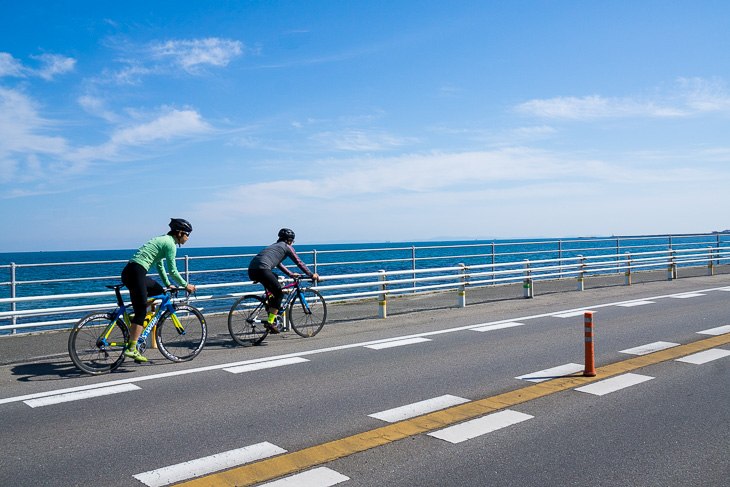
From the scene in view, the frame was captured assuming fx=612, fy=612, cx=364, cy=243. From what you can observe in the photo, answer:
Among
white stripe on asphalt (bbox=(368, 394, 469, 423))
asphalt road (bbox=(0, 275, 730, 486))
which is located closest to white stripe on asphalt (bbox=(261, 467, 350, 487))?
asphalt road (bbox=(0, 275, 730, 486))

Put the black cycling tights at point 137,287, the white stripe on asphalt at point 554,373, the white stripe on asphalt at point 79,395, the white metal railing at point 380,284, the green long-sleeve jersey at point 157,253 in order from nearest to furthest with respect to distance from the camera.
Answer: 1. the white stripe on asphalt at point 79,395
2. the white stripe on asphalt at point 554,373
3. the black cycling tights at point 137,287
4. the green long-sleeve jersey at point 157,253
5. the white metal railing at point 380,284

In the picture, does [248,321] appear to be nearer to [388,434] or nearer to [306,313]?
[306,313]

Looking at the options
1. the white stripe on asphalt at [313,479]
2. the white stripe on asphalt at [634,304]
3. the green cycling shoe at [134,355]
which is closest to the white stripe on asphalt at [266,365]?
the green cycling shoe at [134,355]

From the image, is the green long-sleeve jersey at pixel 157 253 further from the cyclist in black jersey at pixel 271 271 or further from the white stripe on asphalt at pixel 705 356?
the white stripe on asphalt at pixel 705 356

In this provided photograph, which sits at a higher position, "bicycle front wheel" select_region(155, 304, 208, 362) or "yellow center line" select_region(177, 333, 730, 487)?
"bicycle front wheel" select_region(155, 304, 208, 362)

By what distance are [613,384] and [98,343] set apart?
6.27 meters

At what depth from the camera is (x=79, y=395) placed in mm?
6672

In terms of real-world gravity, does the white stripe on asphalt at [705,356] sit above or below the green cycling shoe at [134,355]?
below

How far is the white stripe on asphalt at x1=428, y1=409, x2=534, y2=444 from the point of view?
5113 millimetres

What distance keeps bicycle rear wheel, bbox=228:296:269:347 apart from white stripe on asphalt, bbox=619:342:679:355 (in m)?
5.56

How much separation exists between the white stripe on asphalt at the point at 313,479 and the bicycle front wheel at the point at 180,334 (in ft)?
15.8

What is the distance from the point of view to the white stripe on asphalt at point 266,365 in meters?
7.96

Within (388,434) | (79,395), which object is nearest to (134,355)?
(79,395)

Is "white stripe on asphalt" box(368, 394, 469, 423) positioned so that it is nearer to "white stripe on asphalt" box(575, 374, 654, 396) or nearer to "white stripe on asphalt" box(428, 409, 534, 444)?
"white stripe on asphalt" box(428, 409, 534, 444)
